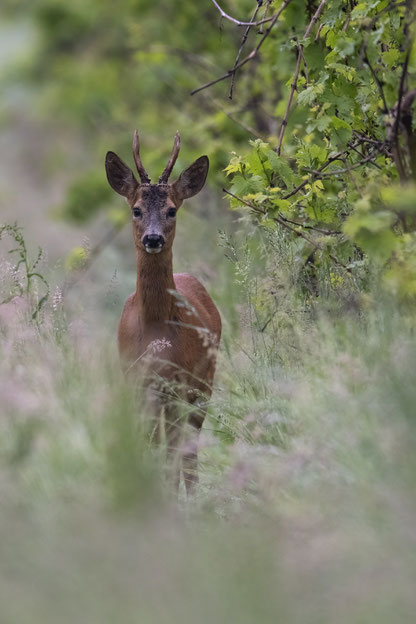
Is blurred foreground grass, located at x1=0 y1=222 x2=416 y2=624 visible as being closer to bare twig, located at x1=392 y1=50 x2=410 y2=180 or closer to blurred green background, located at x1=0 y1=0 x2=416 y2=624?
blurred green background, located at x1=0 y1=0 x2=416 y2=624

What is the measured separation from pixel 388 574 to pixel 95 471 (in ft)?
3.89

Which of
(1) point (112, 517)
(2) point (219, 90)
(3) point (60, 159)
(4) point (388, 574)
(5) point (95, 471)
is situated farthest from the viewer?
(3) point (60, 159)

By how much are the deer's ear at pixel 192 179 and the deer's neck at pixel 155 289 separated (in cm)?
61

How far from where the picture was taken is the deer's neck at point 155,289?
5.98 meters

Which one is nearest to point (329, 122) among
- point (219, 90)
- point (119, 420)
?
point (119, 420)

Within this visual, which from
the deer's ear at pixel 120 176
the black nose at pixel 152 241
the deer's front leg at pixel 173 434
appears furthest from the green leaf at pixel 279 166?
the deer's front leg at pixel 173 434

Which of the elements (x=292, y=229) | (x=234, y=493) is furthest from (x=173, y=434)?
(x=292, y=229)

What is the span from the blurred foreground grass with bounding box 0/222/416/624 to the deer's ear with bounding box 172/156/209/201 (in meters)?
1.52

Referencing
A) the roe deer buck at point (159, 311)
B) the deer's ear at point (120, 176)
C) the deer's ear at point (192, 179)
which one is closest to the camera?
the roe deer buck at point (159, 311)

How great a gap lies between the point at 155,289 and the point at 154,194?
22.4 inches

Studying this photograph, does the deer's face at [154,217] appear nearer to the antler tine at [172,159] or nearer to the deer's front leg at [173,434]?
the antler tine at [172,159]

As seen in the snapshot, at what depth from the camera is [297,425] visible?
14.4 ft

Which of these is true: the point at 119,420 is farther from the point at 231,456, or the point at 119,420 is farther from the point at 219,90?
the point at 219,90

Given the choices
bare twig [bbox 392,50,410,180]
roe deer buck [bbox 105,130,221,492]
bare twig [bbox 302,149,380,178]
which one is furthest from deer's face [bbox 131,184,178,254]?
bare twig [bbox 392,50,410,180]
